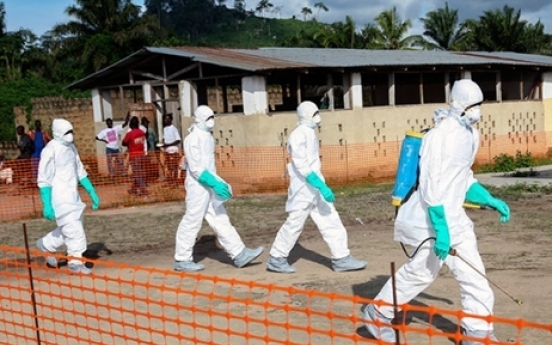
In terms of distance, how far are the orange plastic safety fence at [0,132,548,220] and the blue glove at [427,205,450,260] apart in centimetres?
1075

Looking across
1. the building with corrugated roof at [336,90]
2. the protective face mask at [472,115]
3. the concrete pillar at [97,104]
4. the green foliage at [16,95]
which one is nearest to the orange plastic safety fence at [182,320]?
the protective face mask at [472,115]

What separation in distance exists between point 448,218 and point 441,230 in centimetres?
17

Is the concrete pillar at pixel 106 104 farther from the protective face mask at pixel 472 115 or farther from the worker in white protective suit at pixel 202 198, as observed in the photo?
the protective face mask at pixel 472 115

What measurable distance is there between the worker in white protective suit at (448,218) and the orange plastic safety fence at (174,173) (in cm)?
1043

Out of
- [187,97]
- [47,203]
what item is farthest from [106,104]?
[47,203]

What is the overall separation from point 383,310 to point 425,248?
0.59 metres

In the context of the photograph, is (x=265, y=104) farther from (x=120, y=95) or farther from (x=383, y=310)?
(x=383, y=310)

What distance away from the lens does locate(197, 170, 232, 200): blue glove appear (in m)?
7.95

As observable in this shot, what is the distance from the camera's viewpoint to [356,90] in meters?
18.7

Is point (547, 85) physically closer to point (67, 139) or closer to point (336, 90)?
point (336, 90)

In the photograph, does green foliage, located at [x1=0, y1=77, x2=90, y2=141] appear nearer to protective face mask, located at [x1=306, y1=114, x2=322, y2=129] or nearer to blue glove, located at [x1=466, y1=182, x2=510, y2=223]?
protective face mask, located at [x1=306, y1=114, x2=322, y2=129]

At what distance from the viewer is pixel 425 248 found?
521cm

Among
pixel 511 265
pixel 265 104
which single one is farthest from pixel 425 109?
pixel 511 265

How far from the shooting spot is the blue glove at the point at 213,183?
795 cm
